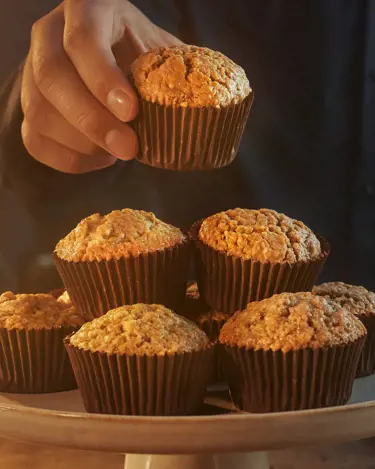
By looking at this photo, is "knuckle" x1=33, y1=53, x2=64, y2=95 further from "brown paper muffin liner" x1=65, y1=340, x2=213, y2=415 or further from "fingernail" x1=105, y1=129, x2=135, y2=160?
"brown paper muffin liner" x1=65, y1=340, x2=213, y2=415

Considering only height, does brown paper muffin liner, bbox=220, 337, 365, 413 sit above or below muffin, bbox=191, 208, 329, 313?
below

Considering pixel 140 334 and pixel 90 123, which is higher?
pixel 90 123

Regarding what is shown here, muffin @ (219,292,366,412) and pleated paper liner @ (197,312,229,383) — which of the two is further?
pleated paper liner @ (197,312,229,383)

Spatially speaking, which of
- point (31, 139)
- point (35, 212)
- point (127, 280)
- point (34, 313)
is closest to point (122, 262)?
Result: point (127, 280)

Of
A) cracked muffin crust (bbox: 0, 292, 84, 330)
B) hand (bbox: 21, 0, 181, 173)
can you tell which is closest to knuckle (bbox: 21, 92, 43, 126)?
hand (bbox: 21, 0, 181, 173)

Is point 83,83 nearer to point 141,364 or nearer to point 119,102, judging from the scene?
point 119,102

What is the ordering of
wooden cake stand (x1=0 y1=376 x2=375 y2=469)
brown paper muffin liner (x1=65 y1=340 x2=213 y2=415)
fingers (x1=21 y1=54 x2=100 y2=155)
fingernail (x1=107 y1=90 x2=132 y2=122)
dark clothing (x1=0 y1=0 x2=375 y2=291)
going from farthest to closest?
dark clothing (x1=0 y1=0 x2=375 y2=291) → fingers (x1=21 y1=54 x2=100 y2=155) → fingernail (x1=107 y1=90 x2=132 y2=122) → brown paper muffin liner (x1=65 y1=340 x2=213 y2=415) → wooden cake stand (x1=0 y1=376 x2=375 y2=469)
